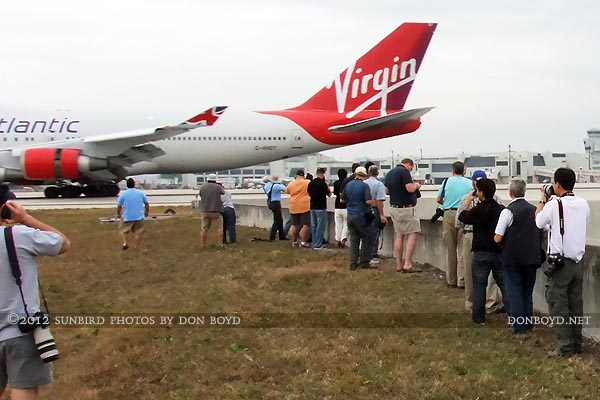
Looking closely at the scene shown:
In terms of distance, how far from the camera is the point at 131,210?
1391 cm

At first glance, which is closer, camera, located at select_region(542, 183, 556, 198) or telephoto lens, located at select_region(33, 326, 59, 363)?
telephoto lens, located at select_region(33, 326, 59, 363)

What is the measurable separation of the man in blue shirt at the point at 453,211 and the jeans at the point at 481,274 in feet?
5.67

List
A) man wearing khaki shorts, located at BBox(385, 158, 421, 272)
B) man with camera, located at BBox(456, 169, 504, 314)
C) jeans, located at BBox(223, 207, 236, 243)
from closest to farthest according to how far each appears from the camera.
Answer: man with camera, located at BBox(456, 169, 504, 314) → man wearing khaki shorts, located at BBox(385, 158, 421, 272) → jeans, located at BBox(223, 207, 236, 243)

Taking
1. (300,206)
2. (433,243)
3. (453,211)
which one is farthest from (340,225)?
(453,211)

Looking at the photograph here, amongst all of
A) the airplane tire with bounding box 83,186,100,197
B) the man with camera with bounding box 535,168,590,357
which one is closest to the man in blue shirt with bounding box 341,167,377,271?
the man with camera with bounding box 535,168,590,357

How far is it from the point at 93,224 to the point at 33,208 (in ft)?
23.6

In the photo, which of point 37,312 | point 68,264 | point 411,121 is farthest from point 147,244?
point 411,121

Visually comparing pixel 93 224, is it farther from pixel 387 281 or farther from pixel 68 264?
pixel 387 281

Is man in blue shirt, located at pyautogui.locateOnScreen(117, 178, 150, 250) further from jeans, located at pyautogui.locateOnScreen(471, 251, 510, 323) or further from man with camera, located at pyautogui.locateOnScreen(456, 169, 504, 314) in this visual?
jeans, located at pyautogui.locateOnScreen(471, 251, 510, 323)

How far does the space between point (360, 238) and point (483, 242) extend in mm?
3731

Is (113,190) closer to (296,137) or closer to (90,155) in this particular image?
(90,155)

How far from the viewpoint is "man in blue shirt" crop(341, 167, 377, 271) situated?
10352 mm

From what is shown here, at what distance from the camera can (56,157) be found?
28719 millimetres

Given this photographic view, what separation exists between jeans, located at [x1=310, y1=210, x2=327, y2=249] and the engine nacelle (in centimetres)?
1815
